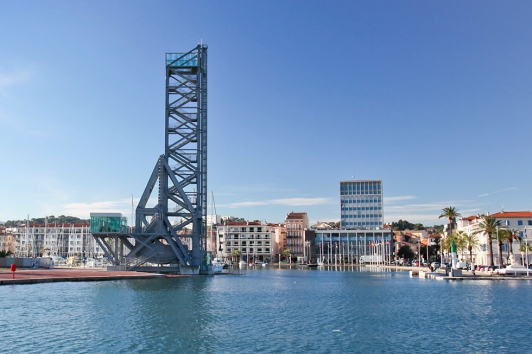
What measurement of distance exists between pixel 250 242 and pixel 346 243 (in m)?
28.8

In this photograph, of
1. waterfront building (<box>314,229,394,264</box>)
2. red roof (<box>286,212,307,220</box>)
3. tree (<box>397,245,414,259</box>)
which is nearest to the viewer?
tree (<box>397,245,414,259</box>)

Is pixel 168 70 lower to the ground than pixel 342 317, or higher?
higher

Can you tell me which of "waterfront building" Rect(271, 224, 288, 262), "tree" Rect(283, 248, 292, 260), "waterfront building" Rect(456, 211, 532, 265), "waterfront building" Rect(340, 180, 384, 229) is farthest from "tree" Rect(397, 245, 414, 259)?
"waterfront building" Rect(456, 211, 532, 265)

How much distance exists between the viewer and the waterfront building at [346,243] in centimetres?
15388

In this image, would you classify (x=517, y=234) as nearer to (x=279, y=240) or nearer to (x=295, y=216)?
(x=295, y=216)

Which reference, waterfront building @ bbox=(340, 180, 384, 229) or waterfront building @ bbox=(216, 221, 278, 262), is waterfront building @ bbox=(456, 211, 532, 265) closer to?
waterfront building @ bbox=(340, 180, 384, 229)

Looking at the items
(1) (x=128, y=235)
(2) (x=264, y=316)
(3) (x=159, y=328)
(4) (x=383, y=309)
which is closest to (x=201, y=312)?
(2) (x=264, y=316)

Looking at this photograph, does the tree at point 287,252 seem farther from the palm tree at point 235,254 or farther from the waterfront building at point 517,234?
the waterfront building at point 517,234

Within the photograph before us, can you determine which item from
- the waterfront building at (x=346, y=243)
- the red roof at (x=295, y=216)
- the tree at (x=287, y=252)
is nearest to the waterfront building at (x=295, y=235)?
the red roof at (x=295, y=216)

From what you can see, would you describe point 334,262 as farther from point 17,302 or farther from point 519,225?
point 17,302

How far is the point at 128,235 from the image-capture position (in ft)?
217

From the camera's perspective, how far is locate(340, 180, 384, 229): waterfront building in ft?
523

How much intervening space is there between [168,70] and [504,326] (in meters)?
56.3

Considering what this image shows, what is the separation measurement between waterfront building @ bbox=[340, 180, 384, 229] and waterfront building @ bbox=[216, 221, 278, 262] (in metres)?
22.9
